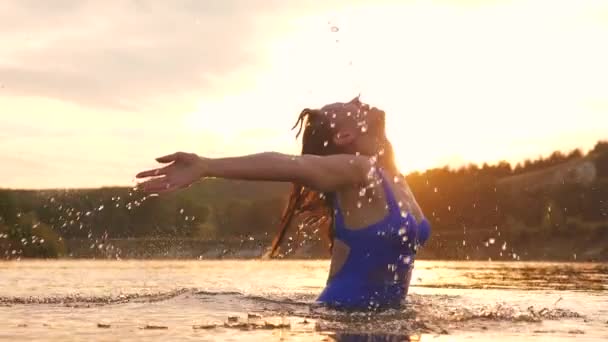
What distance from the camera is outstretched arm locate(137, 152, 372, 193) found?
5.22 metres

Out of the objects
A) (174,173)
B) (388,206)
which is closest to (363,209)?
(388,206)

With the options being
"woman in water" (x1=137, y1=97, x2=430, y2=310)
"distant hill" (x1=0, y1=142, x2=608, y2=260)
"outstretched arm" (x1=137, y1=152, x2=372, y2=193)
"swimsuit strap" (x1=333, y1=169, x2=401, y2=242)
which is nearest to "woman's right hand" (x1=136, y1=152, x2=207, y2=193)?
"outstretched arm" (x1=137, y1=152, x2=372, y2=193)

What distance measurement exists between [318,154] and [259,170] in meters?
2.03

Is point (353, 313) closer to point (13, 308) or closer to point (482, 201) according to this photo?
point (13, 308)

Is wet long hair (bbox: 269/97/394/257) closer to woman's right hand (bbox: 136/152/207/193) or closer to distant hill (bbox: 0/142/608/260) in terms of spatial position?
woman's right hand (bbox: 136/152/207/193)

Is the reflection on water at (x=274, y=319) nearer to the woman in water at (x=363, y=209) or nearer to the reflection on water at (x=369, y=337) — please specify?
the reflection on water at (x=369, y=337)

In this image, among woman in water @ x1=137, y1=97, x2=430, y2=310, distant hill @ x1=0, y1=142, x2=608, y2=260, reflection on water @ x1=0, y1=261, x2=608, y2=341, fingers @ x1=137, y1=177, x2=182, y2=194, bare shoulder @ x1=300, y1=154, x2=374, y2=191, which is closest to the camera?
fingers @ x1=137, y1=177, x2=182, y2=194

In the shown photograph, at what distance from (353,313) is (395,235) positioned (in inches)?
27.6

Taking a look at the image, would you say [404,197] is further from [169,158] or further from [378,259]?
[169,158]

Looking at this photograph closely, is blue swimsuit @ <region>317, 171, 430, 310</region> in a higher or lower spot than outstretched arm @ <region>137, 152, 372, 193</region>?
lower

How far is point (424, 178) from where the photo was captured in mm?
62344

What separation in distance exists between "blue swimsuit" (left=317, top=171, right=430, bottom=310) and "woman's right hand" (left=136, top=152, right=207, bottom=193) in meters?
2.18

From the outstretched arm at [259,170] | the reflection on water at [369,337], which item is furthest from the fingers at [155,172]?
the reflection on water at [369,337]

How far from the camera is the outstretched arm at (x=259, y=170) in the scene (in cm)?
522
